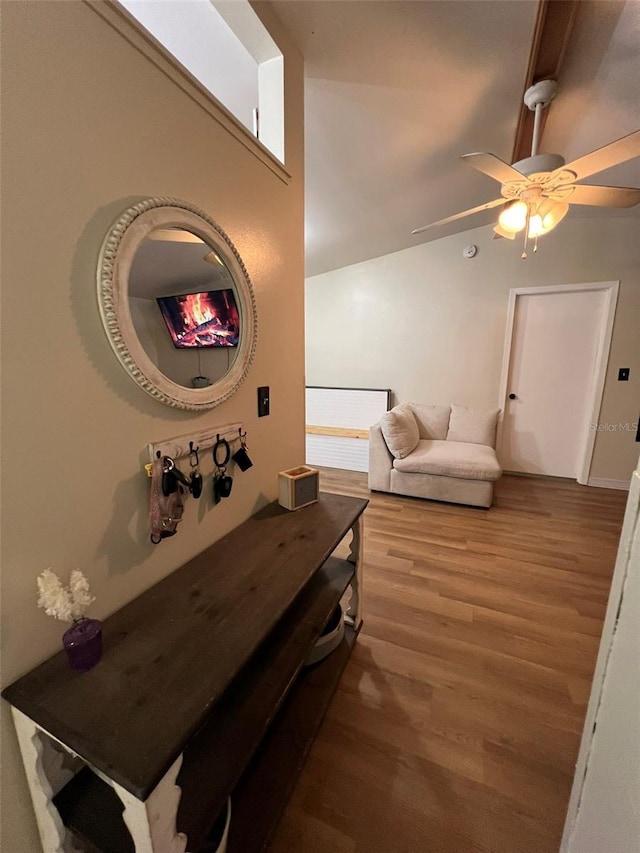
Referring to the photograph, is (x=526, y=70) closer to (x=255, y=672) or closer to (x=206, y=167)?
(x=206, y=167)

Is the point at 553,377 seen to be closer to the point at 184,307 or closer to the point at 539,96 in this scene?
the point at 539,96

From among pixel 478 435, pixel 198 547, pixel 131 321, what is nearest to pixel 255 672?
pixel 198 547

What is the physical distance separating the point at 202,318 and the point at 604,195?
2.21 metres

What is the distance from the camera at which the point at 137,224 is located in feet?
2.62

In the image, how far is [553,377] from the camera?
361cm

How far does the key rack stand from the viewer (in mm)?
915

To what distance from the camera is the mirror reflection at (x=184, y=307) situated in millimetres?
853

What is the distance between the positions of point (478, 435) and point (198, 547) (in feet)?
10.7

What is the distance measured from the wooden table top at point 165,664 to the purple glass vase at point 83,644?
21mm

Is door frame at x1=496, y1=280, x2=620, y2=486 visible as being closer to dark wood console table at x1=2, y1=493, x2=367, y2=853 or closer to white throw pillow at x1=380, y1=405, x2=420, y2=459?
white throw pillow at x1=380, y1=405, x2=420, y2=459

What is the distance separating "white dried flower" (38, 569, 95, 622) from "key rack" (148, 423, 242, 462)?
31 centimetres

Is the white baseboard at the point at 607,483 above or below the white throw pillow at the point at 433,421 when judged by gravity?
below

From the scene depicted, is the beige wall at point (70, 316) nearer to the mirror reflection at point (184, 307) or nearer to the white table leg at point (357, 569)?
the mirror reflection at point (184, 307)

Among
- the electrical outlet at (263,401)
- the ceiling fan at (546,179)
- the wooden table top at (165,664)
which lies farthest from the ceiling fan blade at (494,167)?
the wooden table top at (165,664)
